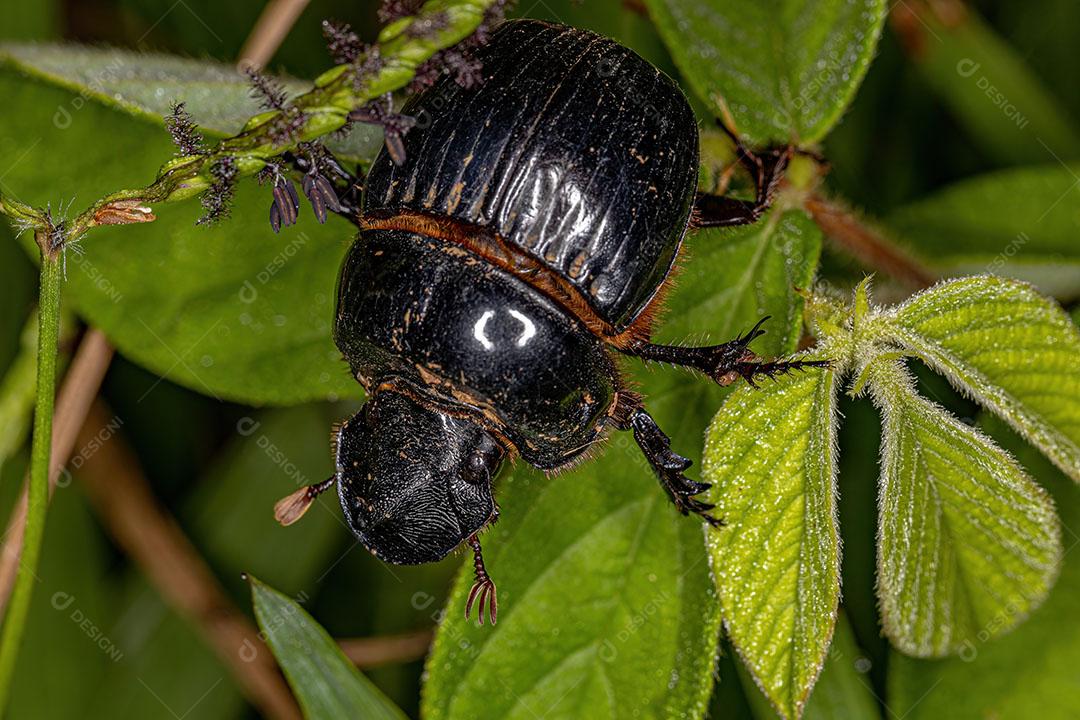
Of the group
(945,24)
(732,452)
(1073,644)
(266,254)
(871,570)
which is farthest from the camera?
(945,24)

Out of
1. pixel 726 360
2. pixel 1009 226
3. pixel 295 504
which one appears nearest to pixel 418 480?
pixel 295 504

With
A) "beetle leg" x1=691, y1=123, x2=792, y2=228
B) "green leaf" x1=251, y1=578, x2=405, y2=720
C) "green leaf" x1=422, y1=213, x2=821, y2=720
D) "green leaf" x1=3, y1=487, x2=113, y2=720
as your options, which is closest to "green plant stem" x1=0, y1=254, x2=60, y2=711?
"green leaf" x1=251, y1=578, x2=405, y2=720

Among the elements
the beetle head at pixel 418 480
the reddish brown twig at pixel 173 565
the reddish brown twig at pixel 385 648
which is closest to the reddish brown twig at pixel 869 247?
the beetle head at pixel 418 480

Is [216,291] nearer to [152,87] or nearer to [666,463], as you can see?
[152,87]

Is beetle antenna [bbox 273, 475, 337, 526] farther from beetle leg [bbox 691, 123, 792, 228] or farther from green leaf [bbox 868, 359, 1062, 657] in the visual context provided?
green leaf [bbox 868, 359, 1062, 657]

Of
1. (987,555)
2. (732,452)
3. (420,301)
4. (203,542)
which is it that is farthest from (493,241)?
(203,542)

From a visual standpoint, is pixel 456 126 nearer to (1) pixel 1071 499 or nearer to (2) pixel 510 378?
(2) pixel 510 378
